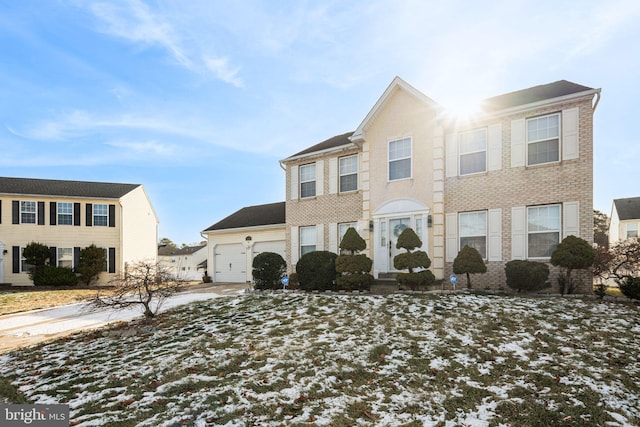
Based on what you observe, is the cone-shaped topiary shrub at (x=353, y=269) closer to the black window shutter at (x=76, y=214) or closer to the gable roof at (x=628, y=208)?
the black window shutter at (x=76, y=214)

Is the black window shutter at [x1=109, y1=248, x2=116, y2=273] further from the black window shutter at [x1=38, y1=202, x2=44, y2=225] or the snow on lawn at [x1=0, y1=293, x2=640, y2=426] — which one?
the snow on lawn at [x1=0, y1=293, x2=640, y2=426]

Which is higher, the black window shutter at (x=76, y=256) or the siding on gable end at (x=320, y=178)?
the siding on gable end at (x=320, y=178)

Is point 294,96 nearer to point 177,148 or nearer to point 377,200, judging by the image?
point 377,200

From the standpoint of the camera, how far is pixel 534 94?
42.8 ft

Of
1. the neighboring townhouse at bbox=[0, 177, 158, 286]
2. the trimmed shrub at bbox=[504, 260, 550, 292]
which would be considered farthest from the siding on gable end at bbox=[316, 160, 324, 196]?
the neighboring townhouse at bbox=[0, 177, 158, 286]

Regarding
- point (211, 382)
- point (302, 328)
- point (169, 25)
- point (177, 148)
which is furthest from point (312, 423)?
point (177, 148)

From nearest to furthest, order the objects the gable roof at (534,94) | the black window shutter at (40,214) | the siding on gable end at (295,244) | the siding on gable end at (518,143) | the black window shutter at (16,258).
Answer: the gable roof at (534,94) → the siding on gable end at (518,143) → the siding on gable end at (295,244) → the black window shutter at (16,258) → the black window shutter at (40,214)

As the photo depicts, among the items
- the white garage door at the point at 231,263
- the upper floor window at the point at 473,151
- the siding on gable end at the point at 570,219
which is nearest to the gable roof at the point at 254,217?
the white garage door at the point at 231,263

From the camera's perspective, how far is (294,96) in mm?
13188

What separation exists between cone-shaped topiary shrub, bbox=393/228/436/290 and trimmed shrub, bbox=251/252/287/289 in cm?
513

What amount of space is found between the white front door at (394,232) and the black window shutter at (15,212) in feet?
82.9

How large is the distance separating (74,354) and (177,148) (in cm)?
1214

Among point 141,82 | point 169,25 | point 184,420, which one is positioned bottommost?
point 184,420

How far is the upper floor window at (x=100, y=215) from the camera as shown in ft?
84.1
